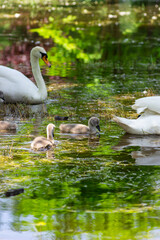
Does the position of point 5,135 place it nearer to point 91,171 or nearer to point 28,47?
point 91,171

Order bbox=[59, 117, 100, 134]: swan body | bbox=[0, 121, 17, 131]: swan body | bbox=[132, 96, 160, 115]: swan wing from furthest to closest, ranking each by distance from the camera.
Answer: bbox=[0, 121, 17, 131]: swan body, bbox=[59, 117, 100, 134]: swan body, bbox=[132, 96, 160, 115]: swan wing

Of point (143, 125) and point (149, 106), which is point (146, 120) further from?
point (149, 106)

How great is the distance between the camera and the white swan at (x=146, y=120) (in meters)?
7.91

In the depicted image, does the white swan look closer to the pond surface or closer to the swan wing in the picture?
the swan wing

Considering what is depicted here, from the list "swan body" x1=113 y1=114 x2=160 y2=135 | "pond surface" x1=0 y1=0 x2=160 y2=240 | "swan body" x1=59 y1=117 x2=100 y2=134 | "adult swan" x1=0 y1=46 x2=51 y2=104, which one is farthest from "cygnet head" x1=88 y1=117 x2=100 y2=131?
"adult swan" x1=0 y1=46 x2=51 y2=104

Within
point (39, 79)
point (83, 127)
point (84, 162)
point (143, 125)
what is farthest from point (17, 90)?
point (84, 162)

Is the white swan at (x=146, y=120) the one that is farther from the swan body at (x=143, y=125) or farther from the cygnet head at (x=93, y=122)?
the cygnet head at (x=93, y=122)

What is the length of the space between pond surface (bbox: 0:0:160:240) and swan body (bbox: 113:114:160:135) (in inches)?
4.6

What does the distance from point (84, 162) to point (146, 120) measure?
5.64ft

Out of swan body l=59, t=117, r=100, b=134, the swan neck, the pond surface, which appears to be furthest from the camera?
the swan neck

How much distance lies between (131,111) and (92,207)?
4.56 m

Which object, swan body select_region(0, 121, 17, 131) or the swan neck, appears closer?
swan body select_region(0, 121, 17, 131)

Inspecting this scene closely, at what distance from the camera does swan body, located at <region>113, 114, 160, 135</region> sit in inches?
313

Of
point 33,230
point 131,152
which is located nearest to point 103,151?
point 131,152
